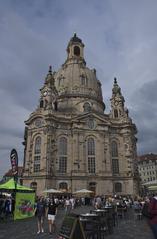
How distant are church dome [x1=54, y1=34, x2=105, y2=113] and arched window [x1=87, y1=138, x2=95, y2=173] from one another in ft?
33.7

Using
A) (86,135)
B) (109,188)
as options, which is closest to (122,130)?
(86,135)

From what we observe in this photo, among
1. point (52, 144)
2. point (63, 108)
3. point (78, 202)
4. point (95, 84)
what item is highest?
point (95, 84)

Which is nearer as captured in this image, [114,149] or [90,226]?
[90,226]

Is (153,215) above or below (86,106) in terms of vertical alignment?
below

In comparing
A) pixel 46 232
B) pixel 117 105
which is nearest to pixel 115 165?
pixel 117 105

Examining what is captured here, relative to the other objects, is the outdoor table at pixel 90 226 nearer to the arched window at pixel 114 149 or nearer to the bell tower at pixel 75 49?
the arched window at pixel 114 149

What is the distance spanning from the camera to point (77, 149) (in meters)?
54.4

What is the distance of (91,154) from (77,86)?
21322 mm

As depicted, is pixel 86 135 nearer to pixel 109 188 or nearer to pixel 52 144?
pixel 52 144

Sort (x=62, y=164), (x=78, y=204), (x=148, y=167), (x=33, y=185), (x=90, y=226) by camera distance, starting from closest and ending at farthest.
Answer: (x=90, y=226), (x=78, y=204), (x=33, y=185), (x=62, y=164), (x=148, y=167)

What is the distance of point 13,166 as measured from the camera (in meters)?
23.2

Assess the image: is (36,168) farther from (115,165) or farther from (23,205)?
(23,205)

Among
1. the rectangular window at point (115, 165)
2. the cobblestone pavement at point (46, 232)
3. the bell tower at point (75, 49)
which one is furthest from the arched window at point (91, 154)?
the cobblestone pavement at point (46, 232)

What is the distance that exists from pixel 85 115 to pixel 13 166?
36065 millimetres
